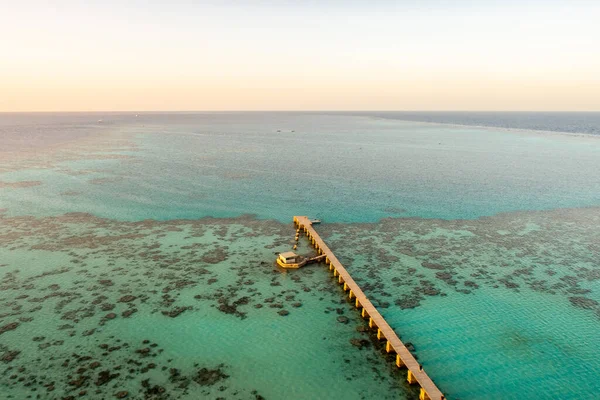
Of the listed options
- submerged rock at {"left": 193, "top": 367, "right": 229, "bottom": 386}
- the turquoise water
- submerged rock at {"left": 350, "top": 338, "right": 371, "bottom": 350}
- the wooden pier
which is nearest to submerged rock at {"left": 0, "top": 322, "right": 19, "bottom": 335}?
the turquoise water

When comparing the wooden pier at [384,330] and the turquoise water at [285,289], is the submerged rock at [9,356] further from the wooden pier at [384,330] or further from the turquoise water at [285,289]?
the wooden pier at [384,330]

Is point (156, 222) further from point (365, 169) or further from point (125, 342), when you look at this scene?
point (365, 169)

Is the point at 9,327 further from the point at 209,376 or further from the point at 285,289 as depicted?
the point at 285,289

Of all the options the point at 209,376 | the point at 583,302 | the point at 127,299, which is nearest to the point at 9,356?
the point at 127,299

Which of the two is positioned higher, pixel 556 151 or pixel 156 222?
pixel 556 151

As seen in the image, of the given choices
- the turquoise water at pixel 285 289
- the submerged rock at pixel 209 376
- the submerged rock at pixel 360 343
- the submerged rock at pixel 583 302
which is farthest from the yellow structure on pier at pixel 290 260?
the submerged rock at pixel 583 302

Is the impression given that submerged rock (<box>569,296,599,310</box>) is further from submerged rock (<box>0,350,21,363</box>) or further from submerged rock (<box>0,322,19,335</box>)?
submerged rock (<box>0,322,19,335</box>)

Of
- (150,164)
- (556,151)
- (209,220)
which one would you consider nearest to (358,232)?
(209,220)
